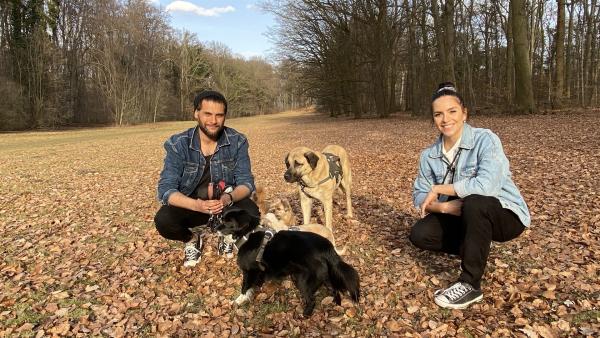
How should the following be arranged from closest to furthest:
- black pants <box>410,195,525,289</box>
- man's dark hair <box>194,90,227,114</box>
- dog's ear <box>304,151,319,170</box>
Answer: black pants <box>410,195,525,289</box> < man's dark hair <box>194,90,227,114</box> < dog's ear <box>304,151,319,170</box>

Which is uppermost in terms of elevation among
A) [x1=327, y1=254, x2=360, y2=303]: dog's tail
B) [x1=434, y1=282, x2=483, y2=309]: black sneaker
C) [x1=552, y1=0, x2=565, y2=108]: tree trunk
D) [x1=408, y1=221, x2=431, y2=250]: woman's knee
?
[x1=552, y1=0, x2=565, y2=108]: tree trunk

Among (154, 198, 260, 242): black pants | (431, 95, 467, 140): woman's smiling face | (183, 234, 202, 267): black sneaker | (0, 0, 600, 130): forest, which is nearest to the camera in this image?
(431, 95, 467, 140): woman's smiling face

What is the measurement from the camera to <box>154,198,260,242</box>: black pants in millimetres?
4398

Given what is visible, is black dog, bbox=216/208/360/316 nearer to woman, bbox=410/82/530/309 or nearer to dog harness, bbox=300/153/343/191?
Result: woman, bbox=410/82/530/309

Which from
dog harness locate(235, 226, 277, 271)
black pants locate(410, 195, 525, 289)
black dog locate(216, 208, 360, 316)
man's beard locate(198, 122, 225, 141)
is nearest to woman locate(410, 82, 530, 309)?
black pants locate(410, 195, 525, 289)

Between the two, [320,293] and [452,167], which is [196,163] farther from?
[452,167]

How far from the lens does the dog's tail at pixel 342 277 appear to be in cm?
346

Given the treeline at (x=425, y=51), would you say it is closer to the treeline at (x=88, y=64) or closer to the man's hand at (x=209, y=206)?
the treeline at (x=88, y=64)

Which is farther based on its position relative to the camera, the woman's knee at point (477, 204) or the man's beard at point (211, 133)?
the man's beard at point (211, 133)

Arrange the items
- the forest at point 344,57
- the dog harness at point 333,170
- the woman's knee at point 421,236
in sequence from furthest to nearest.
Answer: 1. the forest at point 344,57
2. the dog harness at point 333,170
3. the woman's knee at point 421,236

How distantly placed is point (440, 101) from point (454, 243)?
1498 millimetres

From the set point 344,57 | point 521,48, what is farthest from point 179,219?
point 344,57

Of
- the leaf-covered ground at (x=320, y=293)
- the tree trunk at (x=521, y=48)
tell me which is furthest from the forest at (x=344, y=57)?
the leaf-covered ground at (x=320, y=293)

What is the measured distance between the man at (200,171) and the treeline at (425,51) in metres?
20.5
